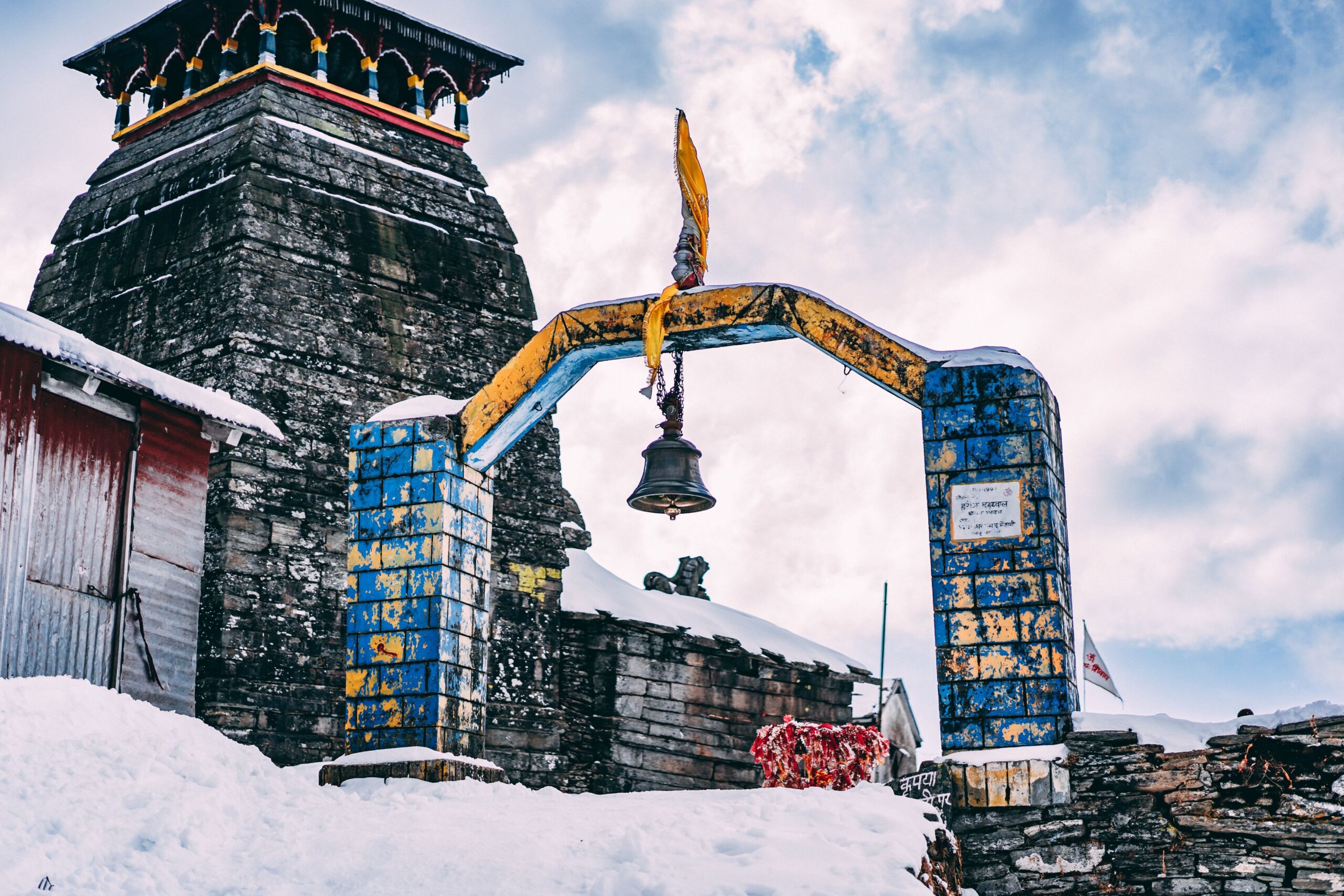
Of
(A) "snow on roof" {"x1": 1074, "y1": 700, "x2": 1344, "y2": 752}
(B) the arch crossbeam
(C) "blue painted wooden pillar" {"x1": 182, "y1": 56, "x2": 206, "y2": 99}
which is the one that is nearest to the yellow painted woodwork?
(B) the arch crossbeam

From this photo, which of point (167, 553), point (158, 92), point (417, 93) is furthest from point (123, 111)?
point (167, 553)

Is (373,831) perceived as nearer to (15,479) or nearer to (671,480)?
(671,480)

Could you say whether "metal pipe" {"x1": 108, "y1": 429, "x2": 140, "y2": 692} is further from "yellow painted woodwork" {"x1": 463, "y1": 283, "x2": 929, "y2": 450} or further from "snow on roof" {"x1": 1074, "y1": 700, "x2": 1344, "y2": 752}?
"snow on roof" {"x1": 1074, "y1": 700, "x2": 1344, "y2": 752}

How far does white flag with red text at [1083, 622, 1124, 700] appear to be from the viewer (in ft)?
38.5

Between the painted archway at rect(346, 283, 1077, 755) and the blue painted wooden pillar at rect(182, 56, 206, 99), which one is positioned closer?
the painted archway at rect(346, 283, 1077, 755)

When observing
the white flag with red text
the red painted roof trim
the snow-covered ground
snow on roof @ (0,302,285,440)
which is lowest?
the snow-covered ground

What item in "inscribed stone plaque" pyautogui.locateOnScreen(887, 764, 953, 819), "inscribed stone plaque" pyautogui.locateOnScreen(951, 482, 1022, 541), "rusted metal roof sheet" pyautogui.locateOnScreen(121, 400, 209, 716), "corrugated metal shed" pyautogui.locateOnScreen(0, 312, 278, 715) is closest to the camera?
"inscribed stone plaque" pyautogui.locateOnScreen(887, 764, 953, 819)

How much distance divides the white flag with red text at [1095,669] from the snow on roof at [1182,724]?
1540mm

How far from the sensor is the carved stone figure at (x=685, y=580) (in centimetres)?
2022

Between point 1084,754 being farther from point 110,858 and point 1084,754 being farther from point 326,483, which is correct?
point 326,483

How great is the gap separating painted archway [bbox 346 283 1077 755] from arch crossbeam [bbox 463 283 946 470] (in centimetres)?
1

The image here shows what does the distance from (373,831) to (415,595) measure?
2.38 metres

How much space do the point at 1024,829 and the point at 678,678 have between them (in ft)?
29.3

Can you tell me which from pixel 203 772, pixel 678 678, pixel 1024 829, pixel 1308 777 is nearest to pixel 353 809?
pixel 203 772
